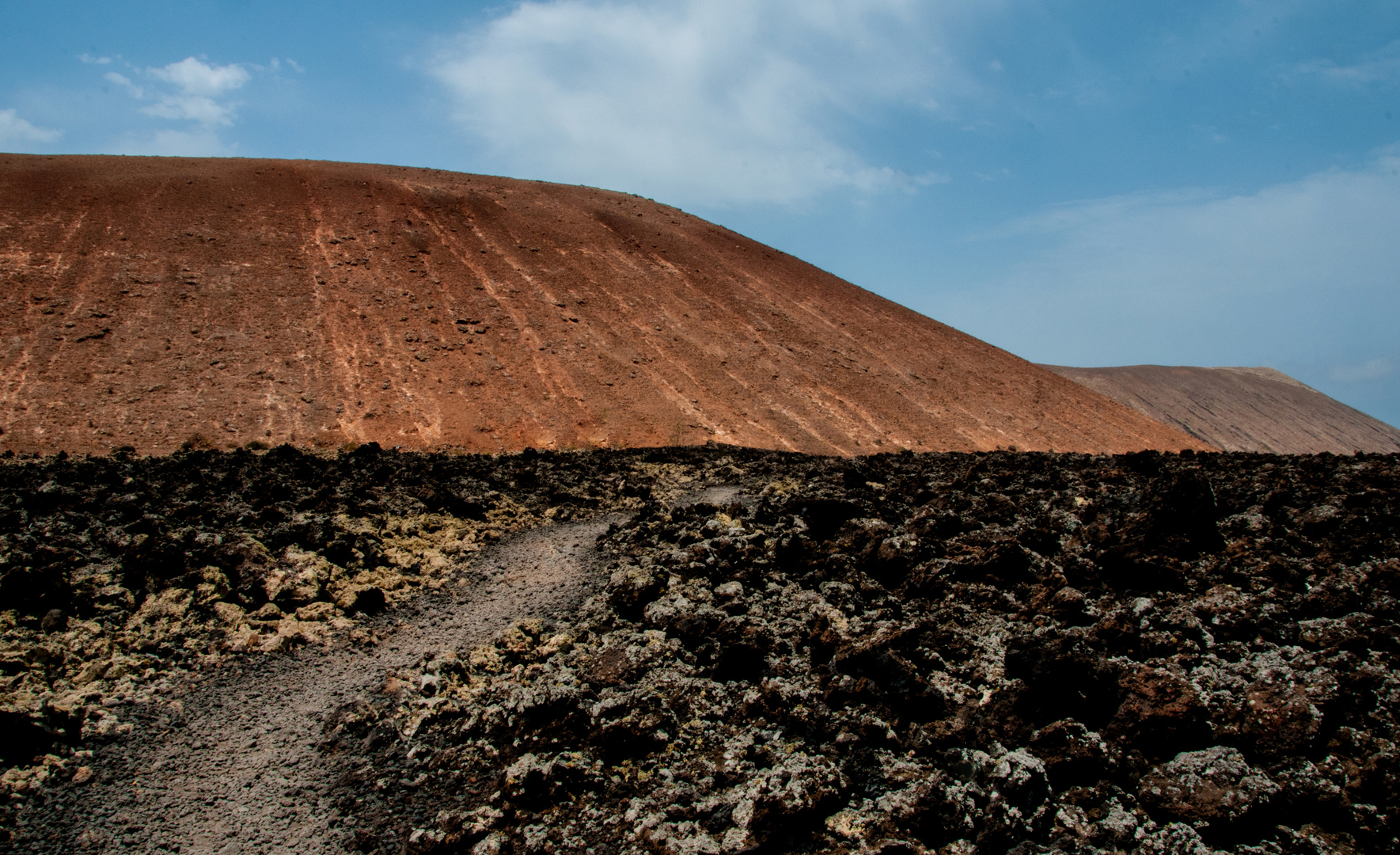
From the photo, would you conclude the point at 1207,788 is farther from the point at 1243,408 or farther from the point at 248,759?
the point at 1243,408

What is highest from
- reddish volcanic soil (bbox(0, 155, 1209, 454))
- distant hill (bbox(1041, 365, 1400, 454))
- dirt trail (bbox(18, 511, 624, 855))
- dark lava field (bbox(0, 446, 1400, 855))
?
distant hill (bbox(1041, 365, 1400, 454))

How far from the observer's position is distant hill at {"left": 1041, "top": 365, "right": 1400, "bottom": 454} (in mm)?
66812

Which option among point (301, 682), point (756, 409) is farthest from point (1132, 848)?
point (756, 409)

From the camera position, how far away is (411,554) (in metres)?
9.12

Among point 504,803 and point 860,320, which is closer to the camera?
point 504,803

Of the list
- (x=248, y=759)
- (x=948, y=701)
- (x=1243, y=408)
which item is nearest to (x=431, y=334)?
(x=248, y=759)

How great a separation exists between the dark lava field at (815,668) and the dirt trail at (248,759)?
13 cm

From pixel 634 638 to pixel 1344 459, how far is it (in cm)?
1327

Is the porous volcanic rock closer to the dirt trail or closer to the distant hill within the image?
the dirt trail

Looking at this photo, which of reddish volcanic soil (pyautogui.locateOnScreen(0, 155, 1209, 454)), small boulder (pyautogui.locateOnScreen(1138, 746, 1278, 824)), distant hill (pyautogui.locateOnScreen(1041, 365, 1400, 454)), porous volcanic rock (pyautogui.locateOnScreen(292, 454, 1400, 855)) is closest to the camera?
small boulder (pyautogui.locateOnScreen(1138, 746, 1278, 824))

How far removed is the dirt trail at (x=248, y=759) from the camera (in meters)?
4.40

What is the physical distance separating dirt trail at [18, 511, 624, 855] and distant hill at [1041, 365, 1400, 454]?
219 feet

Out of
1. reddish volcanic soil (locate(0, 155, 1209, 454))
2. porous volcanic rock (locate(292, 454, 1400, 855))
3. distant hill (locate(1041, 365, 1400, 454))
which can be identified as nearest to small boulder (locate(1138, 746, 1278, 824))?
porous volcanic rock (locate(292, 454, 1400, 855))

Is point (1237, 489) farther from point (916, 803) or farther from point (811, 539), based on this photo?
point (916, 803)
